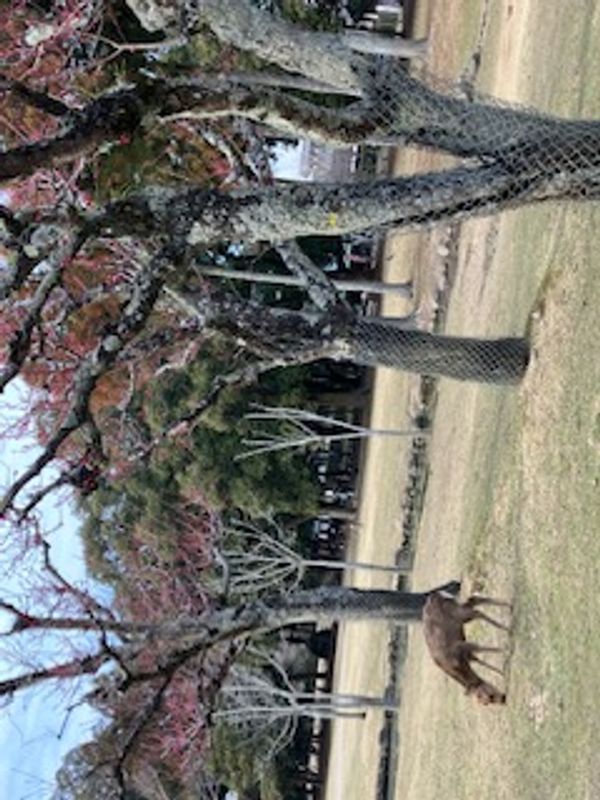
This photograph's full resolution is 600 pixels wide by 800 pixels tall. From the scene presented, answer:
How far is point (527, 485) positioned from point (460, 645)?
A: 182 cm

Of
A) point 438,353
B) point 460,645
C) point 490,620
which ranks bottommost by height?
point 460,645

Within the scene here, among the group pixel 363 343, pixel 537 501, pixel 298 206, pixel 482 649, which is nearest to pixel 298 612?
pixel 482 649

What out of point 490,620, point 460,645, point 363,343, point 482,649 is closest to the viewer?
point 363,343

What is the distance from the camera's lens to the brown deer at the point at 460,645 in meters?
12.0

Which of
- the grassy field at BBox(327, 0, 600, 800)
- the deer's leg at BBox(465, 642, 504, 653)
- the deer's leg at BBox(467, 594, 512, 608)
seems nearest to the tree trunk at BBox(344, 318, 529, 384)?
the grassy field at BBox(327, 0, 600, 800)

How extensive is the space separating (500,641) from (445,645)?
57cm

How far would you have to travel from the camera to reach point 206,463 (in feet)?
83.1

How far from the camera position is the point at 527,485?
11.4 meters

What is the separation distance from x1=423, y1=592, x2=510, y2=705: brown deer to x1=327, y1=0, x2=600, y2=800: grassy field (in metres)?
0.24

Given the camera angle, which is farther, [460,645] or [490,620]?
[460,645]

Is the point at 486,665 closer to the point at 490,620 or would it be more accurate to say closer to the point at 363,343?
the point at 490,620

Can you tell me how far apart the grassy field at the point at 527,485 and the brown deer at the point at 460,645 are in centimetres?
24

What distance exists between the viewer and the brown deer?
1195 cm

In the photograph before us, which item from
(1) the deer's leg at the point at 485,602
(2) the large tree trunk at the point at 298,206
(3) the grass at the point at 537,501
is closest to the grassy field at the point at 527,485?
(3) the grass at the point at 537,501
